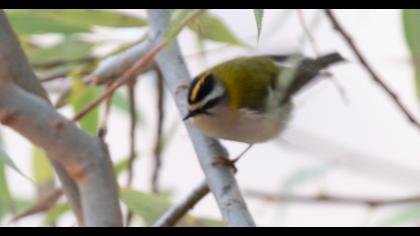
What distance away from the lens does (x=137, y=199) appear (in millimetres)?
896

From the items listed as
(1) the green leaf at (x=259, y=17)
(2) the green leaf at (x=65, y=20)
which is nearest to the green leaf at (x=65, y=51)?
(2) the green leaf at (x=65, y=20)

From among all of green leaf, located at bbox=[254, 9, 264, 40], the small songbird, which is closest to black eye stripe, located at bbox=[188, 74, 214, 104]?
the small songbird

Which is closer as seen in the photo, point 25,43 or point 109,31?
point 109,31

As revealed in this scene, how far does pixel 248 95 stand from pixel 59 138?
0.77m

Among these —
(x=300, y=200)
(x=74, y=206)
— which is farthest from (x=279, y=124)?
(x=74, y=206)

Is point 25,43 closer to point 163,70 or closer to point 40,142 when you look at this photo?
point 163,70

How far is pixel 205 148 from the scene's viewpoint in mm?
753

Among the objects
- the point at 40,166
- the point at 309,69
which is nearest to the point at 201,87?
the point at 309,69

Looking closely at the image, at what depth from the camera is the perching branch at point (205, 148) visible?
60cm

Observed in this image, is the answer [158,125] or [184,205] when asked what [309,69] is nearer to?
[158,125]

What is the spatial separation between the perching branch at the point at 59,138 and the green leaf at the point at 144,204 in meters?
0.24
